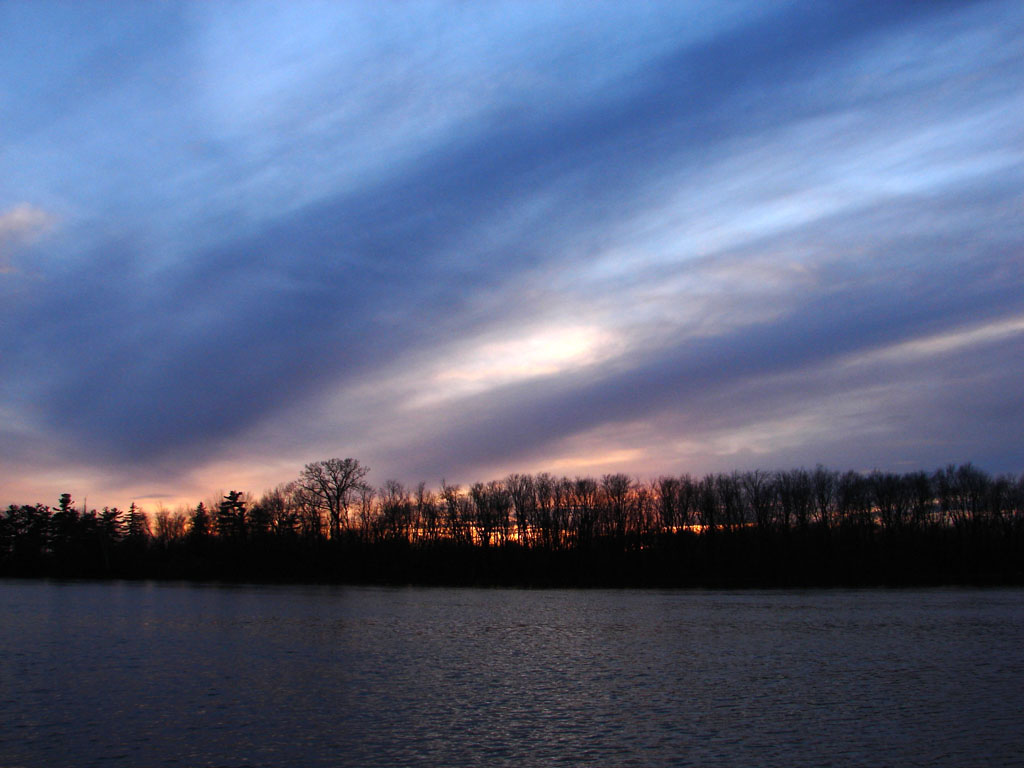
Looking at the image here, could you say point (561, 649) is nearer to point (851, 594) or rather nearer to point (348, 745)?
point (348, 745)

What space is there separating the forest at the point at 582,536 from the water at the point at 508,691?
5954 centimetres

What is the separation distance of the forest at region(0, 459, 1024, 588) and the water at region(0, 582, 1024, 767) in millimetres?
Answer: 59541

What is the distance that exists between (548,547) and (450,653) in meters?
90.8

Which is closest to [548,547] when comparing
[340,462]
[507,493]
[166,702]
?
[507,493]

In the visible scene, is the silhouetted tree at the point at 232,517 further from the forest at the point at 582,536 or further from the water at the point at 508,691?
the water at the point at 508,691

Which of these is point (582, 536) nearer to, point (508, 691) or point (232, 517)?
point (232, 517)

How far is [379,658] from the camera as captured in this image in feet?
96.5

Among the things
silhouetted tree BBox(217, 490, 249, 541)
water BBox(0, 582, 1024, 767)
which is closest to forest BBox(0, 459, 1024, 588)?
silhouetted tree BBox(217, 490, 249, 541)

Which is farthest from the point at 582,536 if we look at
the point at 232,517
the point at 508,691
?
the point at 508,691

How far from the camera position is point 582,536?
4813 inches

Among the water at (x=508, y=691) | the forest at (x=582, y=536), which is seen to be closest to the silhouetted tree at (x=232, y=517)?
the forest at (x=582, y=536)

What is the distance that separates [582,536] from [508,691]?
101 metres

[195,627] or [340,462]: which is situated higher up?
[340,462]

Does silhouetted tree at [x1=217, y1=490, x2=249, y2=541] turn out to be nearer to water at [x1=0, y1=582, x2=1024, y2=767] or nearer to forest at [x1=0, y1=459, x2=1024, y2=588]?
forest at [x1=0, y1=459, x2=1024, y2=588]
